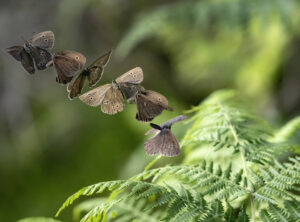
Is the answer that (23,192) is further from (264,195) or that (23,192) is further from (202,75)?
(264,195)

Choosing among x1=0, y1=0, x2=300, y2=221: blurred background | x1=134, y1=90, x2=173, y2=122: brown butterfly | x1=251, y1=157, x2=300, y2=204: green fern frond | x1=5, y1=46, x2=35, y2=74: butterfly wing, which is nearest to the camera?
x1=134, y1=90, x2=173, y2=122: brown butterfly

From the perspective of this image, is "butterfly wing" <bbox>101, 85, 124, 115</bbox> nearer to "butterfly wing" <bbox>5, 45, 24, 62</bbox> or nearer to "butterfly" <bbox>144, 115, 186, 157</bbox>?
"butterfly" <bbox>144, 115, 186, 157</bbox>

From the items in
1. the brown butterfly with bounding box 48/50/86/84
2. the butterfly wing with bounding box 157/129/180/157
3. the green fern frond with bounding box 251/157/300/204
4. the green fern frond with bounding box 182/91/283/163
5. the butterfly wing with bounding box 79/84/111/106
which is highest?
the brown butterfly with bounding box 48/50/86/84

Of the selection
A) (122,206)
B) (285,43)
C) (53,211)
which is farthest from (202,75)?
(122,206)

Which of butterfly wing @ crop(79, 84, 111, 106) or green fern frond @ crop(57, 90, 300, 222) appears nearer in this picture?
butterfly wing @ crop(79, 84, 111, 106)

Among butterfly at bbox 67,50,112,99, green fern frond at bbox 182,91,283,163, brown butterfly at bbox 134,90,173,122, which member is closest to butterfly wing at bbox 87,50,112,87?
butterfly at bbox 67,50,112,99

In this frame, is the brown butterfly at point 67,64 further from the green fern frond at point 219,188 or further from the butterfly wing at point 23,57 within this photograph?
the green fern frond at point 219,188

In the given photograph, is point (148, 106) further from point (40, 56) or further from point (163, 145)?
point (40, 56)
